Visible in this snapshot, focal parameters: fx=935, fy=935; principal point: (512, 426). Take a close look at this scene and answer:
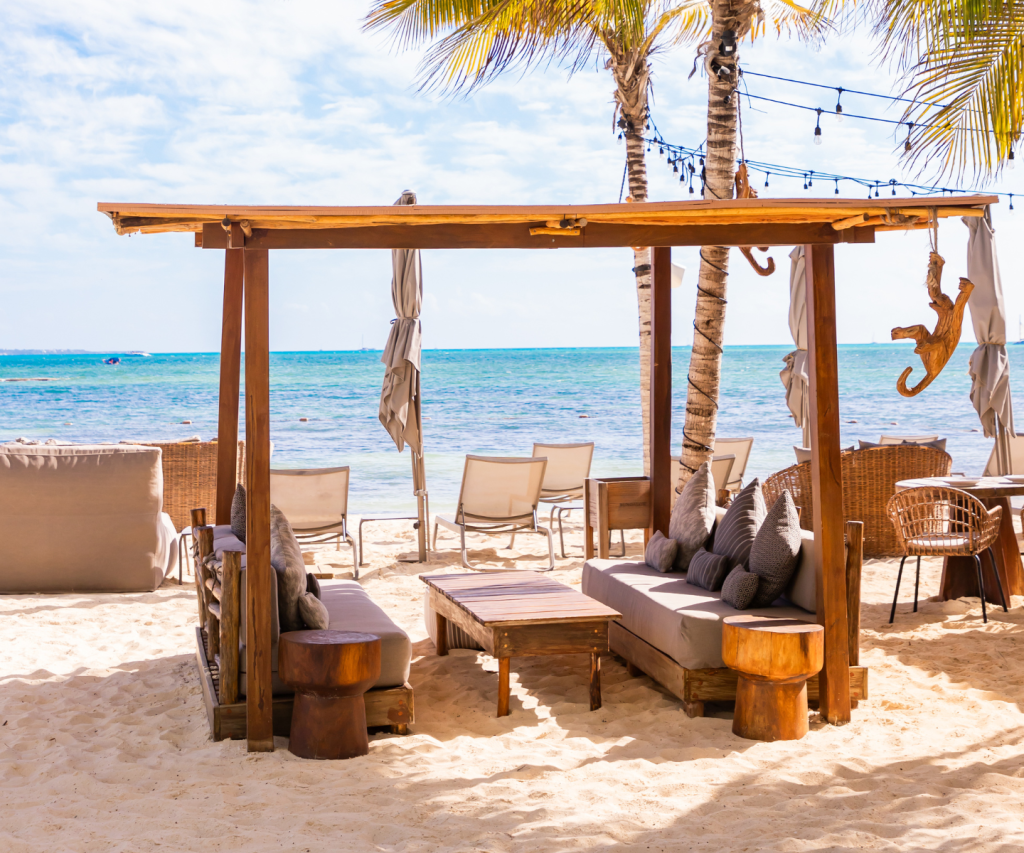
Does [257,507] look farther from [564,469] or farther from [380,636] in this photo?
[564,469]

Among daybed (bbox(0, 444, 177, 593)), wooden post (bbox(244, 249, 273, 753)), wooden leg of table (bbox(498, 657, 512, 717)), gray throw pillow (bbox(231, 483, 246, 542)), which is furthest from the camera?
daybed (bbox(0, 444, 177, 593))

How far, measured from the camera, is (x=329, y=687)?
3.31 meters

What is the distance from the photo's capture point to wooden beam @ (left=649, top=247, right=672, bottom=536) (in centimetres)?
542

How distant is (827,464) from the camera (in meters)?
3.71

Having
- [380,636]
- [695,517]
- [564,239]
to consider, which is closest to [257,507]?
[380,636]

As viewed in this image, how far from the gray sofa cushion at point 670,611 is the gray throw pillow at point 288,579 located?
5.00 ft

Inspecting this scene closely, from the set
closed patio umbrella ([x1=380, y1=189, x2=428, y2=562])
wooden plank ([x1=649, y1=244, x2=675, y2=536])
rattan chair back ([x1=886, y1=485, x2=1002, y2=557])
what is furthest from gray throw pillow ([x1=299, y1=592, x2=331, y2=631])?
rattan chair back ([x1=886, y1=485, x2=1002, y2=557])

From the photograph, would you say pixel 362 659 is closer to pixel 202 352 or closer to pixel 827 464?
pixel 827 464

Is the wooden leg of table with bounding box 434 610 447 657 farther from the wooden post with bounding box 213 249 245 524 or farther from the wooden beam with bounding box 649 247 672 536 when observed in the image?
the wooden beam with bounding box 649 247 672 536

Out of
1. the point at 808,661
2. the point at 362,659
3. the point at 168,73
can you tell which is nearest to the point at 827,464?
the point at 808,661

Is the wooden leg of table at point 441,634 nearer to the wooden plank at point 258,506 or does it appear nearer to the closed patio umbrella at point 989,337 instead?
the wooden plank at point 258,506

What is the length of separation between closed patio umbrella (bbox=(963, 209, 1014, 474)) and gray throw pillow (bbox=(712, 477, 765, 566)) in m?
3.47

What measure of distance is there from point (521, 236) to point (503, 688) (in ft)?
6.10

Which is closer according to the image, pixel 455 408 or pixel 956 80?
pixel 956 80
